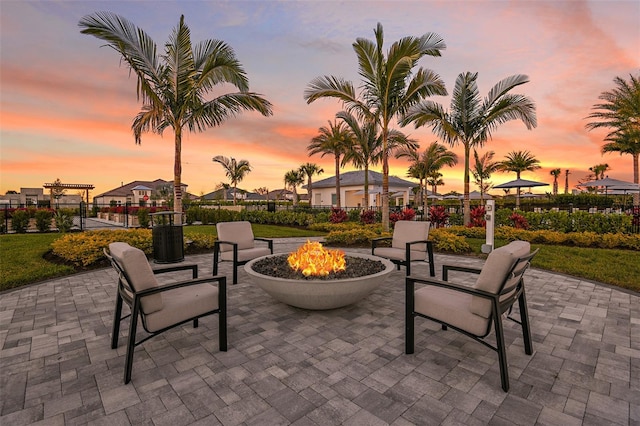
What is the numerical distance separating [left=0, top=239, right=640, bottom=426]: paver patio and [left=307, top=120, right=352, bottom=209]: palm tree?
1597 centimetres

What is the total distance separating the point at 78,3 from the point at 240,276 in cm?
790

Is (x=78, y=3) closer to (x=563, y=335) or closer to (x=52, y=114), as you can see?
(x=52, y=114)

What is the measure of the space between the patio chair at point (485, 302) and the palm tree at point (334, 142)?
53.9 feet

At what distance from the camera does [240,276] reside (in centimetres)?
586

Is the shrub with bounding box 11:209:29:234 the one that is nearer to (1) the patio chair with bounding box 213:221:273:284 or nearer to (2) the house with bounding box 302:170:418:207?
(1) the patio chair with bounding box 213:221:273:284

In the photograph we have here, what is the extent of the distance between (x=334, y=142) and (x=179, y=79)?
42.7ft

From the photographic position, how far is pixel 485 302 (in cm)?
243

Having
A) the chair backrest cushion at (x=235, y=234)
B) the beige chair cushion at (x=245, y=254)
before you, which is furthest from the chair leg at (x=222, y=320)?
the chair backrest cushion at (x=235, y=234)

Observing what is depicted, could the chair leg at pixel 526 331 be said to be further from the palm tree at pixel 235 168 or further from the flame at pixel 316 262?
the palm tree at pixel 235 168

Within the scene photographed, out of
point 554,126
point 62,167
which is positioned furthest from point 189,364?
point 62,167

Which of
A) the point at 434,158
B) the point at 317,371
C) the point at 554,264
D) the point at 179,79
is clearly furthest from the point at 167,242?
the point at 434,158

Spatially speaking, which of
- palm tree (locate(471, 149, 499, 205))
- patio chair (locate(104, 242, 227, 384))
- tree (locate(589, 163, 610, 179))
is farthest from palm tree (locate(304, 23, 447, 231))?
tree (locate(589, 163, 610, 179))

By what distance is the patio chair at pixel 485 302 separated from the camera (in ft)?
7.62

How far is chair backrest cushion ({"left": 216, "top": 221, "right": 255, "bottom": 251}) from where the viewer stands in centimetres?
575
